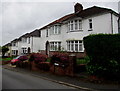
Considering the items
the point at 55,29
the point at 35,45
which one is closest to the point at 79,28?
the point at 55,29

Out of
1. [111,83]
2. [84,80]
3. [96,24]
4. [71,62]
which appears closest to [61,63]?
[71,62]

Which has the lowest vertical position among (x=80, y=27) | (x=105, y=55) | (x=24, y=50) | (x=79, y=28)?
(x=105, y=55)

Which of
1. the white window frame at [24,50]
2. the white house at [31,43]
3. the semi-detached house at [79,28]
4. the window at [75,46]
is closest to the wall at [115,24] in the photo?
the semi-detached house at [79,28]

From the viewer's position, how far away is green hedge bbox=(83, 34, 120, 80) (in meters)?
7.91

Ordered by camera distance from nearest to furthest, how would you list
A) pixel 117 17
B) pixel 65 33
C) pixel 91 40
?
pixel 91 40, pixel 117 17, pixel 65 33

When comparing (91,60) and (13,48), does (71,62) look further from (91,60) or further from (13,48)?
(13,48)

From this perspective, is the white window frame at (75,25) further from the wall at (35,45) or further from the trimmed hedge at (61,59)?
the wall at (35,45)

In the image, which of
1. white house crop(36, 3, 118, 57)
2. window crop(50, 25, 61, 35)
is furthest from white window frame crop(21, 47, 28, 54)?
window crop(50, 25, 61, 35)

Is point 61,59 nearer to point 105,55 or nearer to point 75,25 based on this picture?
point 105,55

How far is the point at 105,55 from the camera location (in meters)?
8.18

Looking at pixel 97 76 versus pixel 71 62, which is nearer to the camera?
pixel 97 76

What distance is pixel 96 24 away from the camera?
17531 mm

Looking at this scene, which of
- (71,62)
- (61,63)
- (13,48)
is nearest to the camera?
(71,62)

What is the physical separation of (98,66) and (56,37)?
54.2ft
